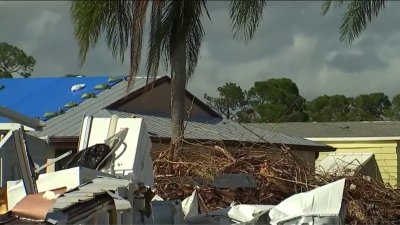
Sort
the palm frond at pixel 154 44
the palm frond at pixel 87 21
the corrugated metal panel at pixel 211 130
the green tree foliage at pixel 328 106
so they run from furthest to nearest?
the green tree foliage at pixel 328 106 → the corrugated metal panel at pixel 211 130 → the palm frond at pixel 154 44 → the palm frond at pixel 87 21

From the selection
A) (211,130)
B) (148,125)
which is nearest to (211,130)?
(211,130)

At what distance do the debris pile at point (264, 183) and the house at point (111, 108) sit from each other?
360 cm

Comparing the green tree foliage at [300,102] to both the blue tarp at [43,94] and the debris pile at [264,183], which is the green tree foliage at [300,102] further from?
the debris pile at [264,183]

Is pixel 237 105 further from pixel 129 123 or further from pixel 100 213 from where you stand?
pixel 100 213

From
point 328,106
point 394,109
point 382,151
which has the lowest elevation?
point 382,151

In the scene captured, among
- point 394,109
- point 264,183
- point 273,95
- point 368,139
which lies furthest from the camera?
point 394,109

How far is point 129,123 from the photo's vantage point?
10195 millimetres

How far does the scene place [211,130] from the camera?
18516 mm

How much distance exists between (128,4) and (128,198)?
13.9 ft

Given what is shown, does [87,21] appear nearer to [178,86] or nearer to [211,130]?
[178,86]

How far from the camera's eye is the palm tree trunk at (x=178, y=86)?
45.0 feet

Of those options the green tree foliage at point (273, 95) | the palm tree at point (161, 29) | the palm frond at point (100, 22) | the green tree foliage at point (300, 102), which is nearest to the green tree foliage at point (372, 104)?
the green tree foliage at point (300, 102)

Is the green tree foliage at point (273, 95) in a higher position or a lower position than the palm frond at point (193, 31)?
higher

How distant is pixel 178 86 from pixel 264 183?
3.24m
